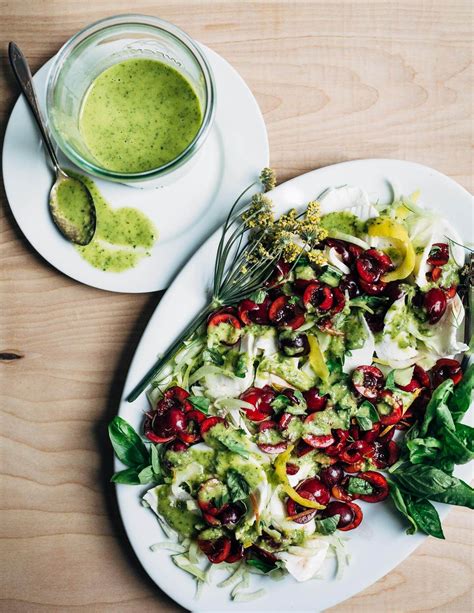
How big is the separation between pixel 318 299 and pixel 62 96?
3.00ft

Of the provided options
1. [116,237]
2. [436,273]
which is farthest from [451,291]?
[116,237]

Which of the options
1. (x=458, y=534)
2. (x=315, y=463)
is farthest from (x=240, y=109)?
(x=458, y=534)

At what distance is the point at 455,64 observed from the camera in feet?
6.35

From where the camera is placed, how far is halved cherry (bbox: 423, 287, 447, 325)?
1.70 meters

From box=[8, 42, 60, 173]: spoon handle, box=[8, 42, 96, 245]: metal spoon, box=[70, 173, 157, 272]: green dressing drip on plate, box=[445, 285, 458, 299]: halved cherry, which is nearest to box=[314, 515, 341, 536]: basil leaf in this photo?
box=[445, 285, 458, 299]: halved cherry

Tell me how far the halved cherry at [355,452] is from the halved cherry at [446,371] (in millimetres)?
271

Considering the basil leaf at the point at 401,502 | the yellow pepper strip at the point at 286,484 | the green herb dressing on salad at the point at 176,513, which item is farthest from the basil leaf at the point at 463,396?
the green herb dressing on salad at the point at 176,513

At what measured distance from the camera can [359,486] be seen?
174 cm

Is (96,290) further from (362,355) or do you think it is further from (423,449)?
(423,449)

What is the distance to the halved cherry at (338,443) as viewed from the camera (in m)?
1.71

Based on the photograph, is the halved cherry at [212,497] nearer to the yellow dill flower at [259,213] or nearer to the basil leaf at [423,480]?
the basil leaf at [423,480]

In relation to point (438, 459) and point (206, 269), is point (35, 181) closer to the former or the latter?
point (206, 269)

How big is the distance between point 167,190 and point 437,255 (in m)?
0.80

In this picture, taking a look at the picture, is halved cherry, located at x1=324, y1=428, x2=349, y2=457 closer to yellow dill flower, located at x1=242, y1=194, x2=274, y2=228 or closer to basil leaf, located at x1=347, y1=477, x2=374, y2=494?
basil leaf, located at x1=347, y1=477, x2=374, y2=494
